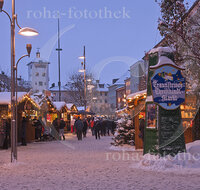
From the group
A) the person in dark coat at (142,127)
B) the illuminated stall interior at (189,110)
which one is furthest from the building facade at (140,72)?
the illuminated stall interior at (189,110)

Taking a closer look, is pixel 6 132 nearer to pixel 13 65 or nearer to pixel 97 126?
pixel 13 65

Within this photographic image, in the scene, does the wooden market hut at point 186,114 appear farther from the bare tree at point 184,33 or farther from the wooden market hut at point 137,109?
the bare tree at point 184,33

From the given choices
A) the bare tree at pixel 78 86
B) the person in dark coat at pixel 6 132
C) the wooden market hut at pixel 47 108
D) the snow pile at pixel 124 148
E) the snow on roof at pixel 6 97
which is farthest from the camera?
the bare tree at pixel 78 86

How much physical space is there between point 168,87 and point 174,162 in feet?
7.68

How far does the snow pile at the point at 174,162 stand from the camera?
1157cm

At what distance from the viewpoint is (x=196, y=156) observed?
12.2 m

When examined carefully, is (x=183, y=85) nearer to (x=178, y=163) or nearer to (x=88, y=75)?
(x=178, y=163)

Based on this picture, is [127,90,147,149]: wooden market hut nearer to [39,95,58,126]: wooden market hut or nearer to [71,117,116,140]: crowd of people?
[71,117,116,140]: crowd of people

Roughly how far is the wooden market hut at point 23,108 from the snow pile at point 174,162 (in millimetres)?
11643

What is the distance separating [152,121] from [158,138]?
0.75 meters

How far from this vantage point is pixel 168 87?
12.2 metres

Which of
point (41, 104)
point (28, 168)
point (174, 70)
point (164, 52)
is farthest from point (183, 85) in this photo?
point (41, 104)

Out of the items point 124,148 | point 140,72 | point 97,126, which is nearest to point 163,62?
point 124,148

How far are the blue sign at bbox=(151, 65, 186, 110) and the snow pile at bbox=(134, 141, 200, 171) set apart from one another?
5.19ft
